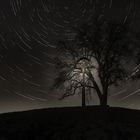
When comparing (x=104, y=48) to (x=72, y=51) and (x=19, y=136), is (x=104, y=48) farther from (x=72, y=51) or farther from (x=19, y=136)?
(x=19, y=136)

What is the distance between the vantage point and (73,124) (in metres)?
45.0

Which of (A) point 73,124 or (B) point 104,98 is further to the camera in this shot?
(B) point 104,98

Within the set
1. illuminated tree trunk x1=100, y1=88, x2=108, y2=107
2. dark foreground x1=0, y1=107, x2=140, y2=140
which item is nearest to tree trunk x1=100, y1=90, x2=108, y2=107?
illuminated tree trunk x1=100, y1=88, x2=108, y2=107

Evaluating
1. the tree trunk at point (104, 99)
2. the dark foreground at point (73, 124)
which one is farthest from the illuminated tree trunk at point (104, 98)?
the dark foreground at point (73, 124)

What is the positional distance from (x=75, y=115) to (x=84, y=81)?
633 centimetres

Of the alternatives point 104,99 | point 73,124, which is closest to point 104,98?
point 104,99

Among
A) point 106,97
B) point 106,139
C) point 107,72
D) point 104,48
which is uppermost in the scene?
point 104,48

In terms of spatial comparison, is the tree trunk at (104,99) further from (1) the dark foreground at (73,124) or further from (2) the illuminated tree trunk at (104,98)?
(1) the dark foreground at (73,124)

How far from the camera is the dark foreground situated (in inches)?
1619

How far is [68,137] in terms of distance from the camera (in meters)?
40.7

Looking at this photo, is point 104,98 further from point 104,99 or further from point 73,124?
point 73,124

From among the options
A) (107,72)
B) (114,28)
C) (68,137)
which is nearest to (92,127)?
(68,137)

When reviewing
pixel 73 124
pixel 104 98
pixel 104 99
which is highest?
pixel 104 98

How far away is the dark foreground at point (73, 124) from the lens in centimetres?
4112
